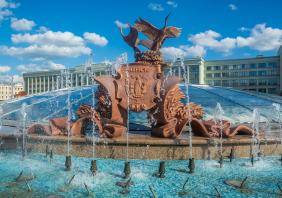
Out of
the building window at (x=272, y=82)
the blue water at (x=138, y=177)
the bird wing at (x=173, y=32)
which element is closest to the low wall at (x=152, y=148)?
the blue water at (x=138, y=177)

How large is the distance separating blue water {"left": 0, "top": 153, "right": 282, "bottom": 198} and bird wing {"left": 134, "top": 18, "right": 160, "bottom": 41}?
16.2ft

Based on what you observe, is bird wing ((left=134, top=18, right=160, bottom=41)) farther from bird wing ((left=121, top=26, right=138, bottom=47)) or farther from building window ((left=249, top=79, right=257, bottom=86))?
building window ((left=249, top=79, right=257, bottom=86))

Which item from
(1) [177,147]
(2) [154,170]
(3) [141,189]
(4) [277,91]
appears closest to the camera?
(3) [141,189]

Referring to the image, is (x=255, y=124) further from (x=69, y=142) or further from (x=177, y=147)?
(x=69, y=142)

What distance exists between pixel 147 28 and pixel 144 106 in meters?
2.85

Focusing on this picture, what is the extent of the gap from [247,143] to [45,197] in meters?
5.91

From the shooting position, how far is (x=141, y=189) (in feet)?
23.9

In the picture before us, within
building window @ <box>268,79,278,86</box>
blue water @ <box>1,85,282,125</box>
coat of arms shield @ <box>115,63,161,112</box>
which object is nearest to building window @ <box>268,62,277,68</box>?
building window @ <box>268,79,278,86</box>

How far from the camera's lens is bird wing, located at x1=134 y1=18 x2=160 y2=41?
12.7 meters

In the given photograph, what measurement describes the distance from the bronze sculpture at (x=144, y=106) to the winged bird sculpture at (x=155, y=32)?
660mm

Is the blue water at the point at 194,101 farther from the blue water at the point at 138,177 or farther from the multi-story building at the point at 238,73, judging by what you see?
the multi-story building at the point at 238,73

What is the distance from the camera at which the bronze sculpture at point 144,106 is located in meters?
11.3

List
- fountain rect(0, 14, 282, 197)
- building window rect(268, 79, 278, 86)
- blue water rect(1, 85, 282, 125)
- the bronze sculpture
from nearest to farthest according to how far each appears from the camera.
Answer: fountain rect(0, 14, 282, 197)
the bronze sculpture
blue water rect(1, 85, 282, 125)
building window rect(268, 79, 278, 86)

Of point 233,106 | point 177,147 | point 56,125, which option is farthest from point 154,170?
point 233,106
